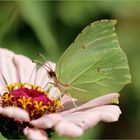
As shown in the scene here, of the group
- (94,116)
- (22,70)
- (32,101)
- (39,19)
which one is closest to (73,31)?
(39,19)

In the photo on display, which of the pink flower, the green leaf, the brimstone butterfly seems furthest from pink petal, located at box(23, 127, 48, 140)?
the green leaf

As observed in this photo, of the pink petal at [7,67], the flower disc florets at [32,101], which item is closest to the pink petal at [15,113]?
the flower disc florets at [32,101]

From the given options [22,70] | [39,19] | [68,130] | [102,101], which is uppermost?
[39,19]

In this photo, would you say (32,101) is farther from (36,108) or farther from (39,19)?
(39,19)

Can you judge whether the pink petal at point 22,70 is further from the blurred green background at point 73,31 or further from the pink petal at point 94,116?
the pink petal at point 94,116

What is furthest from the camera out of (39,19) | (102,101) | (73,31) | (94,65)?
(73,31)

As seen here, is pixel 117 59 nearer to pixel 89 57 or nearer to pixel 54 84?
pixel 89 57

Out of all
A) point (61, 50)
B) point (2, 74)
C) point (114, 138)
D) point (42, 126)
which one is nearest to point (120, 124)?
point (114, 138)
